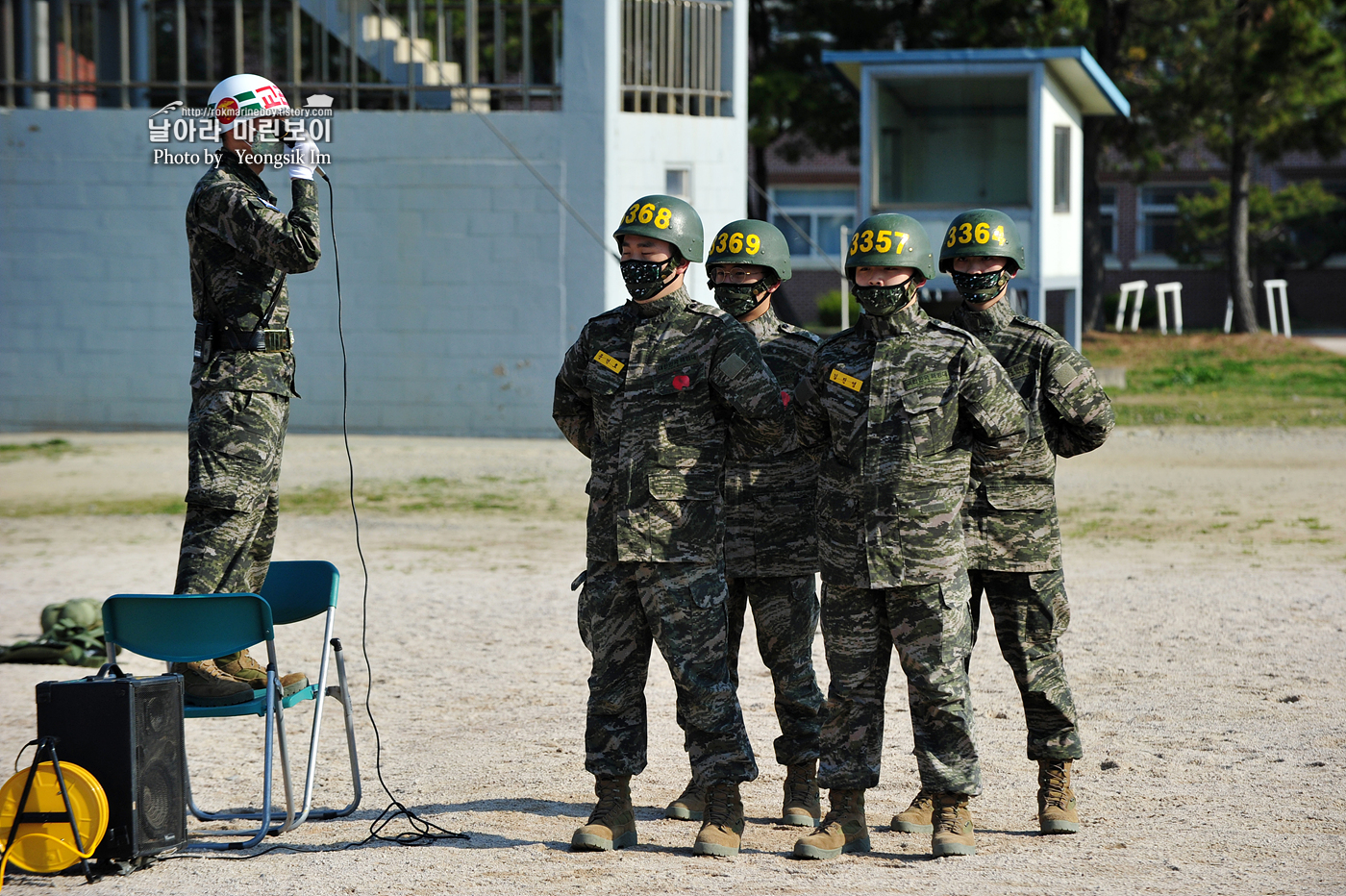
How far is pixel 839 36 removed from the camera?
92.5ft

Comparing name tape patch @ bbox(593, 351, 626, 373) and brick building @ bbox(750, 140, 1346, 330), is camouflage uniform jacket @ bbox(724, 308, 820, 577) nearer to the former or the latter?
name tape patch @ bbox(593, 351, 626, 373)

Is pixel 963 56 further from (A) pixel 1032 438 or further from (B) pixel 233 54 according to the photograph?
(A) pixel 1032 438

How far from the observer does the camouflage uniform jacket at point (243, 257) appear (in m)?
5.41

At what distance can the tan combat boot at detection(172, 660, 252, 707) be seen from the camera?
5.04 metres

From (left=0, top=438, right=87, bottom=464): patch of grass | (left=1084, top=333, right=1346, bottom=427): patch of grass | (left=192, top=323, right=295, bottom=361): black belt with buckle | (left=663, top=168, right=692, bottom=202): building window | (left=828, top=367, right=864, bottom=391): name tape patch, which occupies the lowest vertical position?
(left=0, top=438, right=87, bottom=464): patch of grass

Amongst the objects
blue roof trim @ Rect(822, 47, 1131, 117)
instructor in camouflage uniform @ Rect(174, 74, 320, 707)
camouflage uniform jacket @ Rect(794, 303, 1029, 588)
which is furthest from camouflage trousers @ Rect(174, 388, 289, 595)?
blue roof trim @ Rect(822, 47, 1131, 117)

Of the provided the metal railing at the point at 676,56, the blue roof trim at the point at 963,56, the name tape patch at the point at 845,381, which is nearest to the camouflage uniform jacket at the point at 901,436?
the name tape patch at the point at 845,381

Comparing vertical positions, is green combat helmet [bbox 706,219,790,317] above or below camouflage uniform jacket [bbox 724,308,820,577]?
above

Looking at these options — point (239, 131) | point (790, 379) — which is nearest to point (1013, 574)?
point (790, 379)

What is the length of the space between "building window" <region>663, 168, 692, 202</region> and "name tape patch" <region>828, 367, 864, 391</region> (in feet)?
45.1

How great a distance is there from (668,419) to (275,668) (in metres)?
1.47

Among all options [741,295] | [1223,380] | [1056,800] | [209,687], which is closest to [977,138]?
[1223,380]

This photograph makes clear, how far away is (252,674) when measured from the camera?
5414mm

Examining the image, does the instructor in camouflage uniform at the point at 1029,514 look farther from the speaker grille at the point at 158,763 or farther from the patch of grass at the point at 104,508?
the patch of grass at the point at 104,508
